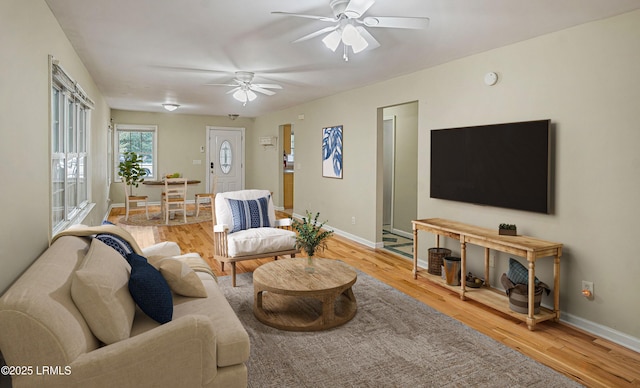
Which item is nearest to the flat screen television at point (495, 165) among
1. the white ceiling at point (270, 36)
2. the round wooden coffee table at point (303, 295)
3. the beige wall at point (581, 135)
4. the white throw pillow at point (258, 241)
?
the beige wall at point (581, 135)

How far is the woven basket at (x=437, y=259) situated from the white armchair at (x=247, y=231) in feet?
4.90

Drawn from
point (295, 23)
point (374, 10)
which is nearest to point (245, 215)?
point (295, 23)

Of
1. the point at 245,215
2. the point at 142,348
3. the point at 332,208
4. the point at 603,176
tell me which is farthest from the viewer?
the point at 332,208

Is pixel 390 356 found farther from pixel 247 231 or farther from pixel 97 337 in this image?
pixel 247 231

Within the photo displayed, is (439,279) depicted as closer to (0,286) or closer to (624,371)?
(624,371)

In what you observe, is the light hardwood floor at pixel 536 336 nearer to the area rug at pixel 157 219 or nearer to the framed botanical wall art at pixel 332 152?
the framed botanical wall art at pixel 332 152

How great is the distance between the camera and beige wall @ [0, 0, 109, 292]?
186 cm

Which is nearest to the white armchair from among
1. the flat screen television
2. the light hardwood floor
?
the light hardwood floor

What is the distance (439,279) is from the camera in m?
3.98

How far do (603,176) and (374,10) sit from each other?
213 cm

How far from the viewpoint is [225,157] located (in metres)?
10.6

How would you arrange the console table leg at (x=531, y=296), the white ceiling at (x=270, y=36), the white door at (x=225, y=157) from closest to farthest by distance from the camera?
the white ceiling at (x=270, y=36) < the console table leg at (x=531, y=296) < the white door at (x=225, y=157)

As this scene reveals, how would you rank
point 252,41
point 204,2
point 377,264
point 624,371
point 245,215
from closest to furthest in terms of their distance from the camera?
1. point 624,371
2. point 204,2
3. point 252,41
4. point 245,215
5. point 377,264

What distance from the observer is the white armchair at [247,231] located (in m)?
4.04
